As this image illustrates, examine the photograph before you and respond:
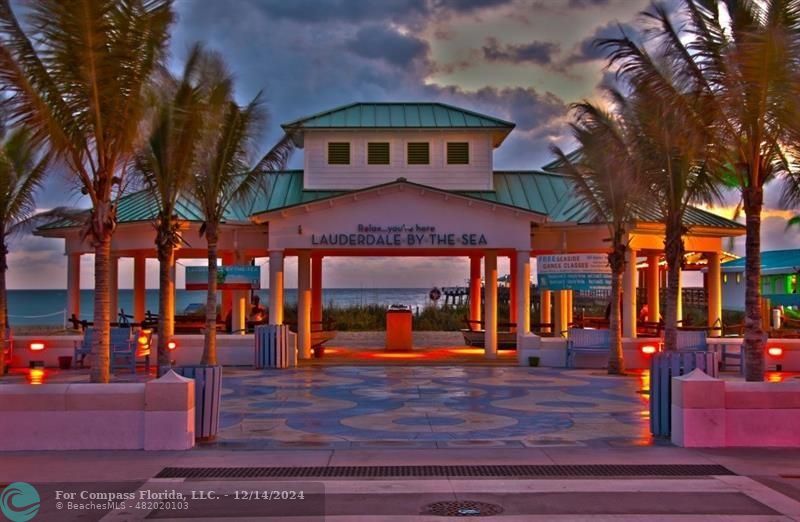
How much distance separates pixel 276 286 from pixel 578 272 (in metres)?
8.34

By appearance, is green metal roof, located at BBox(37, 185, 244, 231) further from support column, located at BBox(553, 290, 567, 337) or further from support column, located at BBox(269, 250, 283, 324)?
support column, located at BBox(553, 290, 567, 337)

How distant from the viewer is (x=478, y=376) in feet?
65.6

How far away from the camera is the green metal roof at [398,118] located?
85.2 feet

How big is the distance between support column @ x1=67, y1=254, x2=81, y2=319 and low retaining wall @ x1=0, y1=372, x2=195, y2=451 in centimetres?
1563

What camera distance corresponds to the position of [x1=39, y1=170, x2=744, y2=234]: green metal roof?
24219 millimetres

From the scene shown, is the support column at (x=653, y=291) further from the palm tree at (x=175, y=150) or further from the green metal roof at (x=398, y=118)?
the palm tree at (x=175, y=150)

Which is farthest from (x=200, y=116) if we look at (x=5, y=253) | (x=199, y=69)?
(x=5, y=253)

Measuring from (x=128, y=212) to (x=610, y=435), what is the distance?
17.4m

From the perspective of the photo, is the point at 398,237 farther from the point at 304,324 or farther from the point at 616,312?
the point at 616,312

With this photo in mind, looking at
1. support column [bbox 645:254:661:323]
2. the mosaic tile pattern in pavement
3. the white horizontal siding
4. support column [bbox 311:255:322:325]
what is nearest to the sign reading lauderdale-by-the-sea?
the mosaic tile pattern in pavement

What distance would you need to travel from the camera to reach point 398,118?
26750 mm

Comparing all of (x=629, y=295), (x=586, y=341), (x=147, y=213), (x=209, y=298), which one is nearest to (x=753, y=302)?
(x=586, y=341)

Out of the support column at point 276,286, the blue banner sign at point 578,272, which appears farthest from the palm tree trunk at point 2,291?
the blue banner sign at point 578,272

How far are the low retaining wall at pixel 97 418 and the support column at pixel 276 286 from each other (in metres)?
12.5
